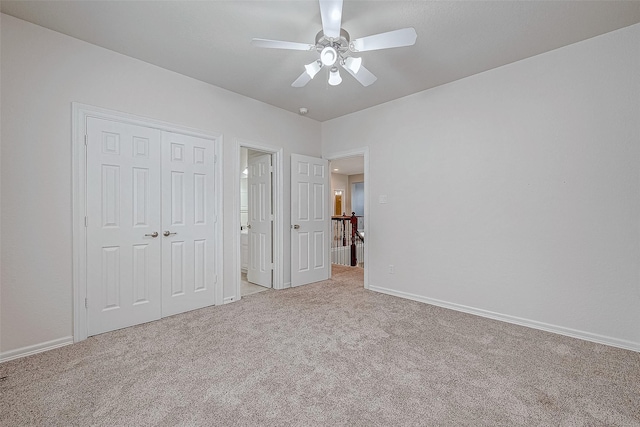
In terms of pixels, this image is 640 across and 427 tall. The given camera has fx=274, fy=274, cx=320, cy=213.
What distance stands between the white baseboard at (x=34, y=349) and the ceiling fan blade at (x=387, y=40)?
344 centimetres

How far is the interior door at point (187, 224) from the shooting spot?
3.01m

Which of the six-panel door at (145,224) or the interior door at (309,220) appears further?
the interior door at (309,220)

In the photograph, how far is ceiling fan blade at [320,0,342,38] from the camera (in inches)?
66.0

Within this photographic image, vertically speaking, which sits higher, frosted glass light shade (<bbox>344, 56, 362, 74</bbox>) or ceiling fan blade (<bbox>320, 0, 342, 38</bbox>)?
ceiling fan blade (<bbox>320, 0, 342, 38</bbox>)

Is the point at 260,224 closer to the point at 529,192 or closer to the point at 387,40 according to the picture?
the point at 387,40

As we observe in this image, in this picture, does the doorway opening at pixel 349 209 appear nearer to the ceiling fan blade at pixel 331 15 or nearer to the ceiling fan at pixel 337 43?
the ceiling fan at pixel 337 43

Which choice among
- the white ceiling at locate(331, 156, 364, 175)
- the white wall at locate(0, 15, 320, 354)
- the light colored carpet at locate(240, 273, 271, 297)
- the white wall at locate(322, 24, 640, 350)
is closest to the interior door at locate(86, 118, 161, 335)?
the white wall at locate(0, 15, 320, 354)

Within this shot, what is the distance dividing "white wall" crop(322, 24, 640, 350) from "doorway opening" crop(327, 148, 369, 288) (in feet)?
1.52

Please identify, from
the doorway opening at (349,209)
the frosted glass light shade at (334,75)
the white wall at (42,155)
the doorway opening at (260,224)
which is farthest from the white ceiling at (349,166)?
the white wall at (42,155)

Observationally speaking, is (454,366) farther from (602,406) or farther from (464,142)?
(464,142)

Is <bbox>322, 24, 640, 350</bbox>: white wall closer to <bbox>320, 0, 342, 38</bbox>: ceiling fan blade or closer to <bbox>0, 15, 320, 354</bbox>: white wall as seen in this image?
<bbox>320, 0, 342, 38</bbox>: ceiling fan blade

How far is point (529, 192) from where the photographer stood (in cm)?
277

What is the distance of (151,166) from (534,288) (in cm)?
411

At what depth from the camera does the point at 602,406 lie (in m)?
1.64
